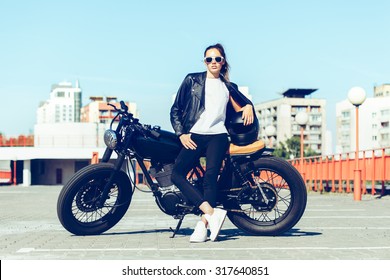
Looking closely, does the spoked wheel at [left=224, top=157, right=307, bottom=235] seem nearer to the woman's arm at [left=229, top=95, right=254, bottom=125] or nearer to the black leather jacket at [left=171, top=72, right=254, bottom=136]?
the woman's arm at [left=229, top=95, right=254, bottom=125]

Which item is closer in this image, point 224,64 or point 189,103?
point 189,103

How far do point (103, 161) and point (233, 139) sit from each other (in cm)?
131

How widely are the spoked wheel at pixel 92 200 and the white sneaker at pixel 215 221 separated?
109 centimetres

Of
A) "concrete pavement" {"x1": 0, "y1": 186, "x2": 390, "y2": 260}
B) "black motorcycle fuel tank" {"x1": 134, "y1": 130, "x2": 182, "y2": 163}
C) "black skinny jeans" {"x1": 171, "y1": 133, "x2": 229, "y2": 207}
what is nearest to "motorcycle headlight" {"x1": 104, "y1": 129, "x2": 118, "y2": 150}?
"black motorcycle fuel tank" {"x1": 134, "y1": 130, "x2": 182, "y2": 163}

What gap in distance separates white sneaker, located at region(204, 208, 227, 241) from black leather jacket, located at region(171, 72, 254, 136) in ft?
2.74

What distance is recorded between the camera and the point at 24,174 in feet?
177

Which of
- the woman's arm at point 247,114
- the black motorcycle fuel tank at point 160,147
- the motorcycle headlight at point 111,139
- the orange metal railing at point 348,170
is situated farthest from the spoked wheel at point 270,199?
the orange metal railing at point 348,170

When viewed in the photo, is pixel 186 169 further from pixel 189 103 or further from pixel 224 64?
pixel 224 64

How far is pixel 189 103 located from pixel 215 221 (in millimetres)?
1148

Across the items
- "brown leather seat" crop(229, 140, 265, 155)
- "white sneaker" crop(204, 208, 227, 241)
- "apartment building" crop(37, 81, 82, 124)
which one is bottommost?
"white sneaker" crop(204, 208, 227, 241)

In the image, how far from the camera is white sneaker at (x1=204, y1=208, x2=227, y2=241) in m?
5.61

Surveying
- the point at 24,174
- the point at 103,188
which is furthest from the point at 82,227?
the point at 24,174

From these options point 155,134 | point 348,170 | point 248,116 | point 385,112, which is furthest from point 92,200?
point 385,112

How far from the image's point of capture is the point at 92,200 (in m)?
6.06
